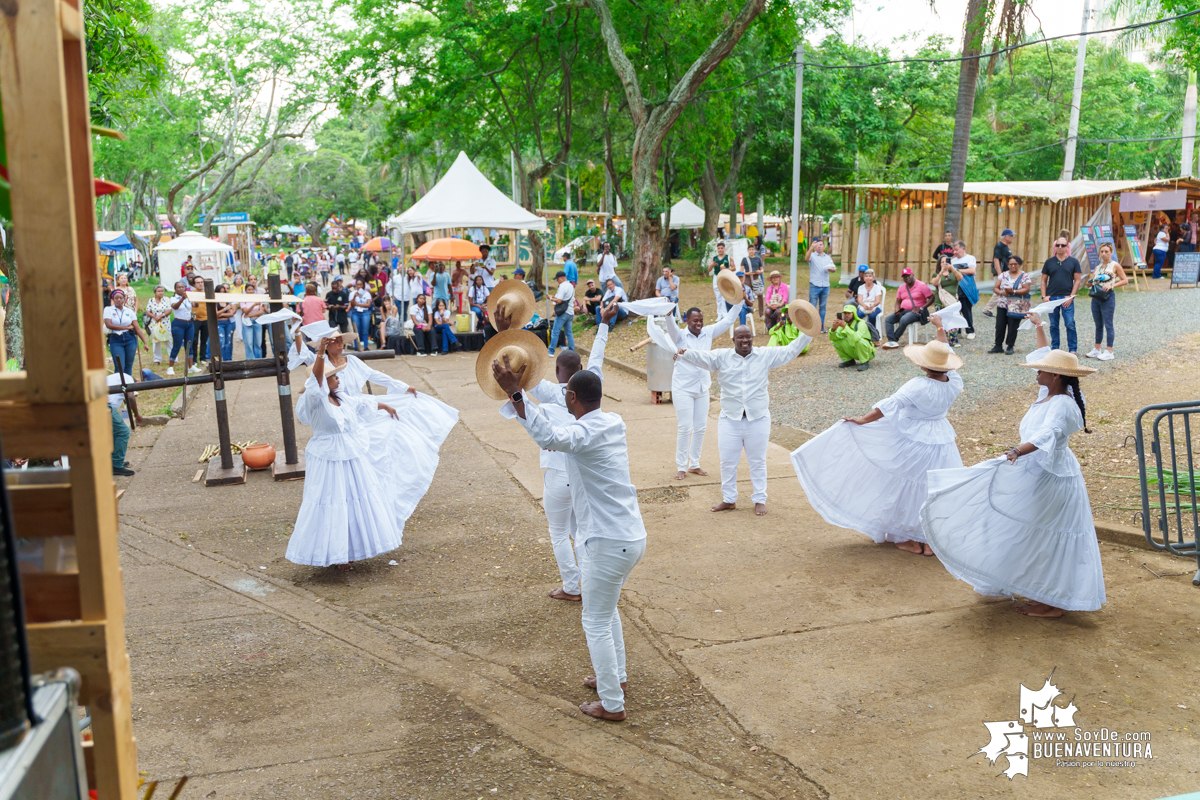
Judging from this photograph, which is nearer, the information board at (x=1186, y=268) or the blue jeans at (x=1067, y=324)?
the blue jeans at (x=1067, y=324)

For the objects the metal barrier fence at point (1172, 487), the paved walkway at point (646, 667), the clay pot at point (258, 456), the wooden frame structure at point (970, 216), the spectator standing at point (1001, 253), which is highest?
the wooden frame structure at point (970, 216)

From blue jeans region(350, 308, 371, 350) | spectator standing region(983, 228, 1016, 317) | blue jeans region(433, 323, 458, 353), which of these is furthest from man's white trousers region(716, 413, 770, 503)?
blue jeans region(350, 308, 371, 350)

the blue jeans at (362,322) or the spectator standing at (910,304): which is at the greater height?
the spectator standing at (910,304)

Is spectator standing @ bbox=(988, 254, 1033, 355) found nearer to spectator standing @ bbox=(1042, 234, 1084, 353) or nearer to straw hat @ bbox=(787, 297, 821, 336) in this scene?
spectator standing @ bbox=(1042, 234, 1084, 353)

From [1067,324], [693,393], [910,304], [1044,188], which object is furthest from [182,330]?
[1044,188]

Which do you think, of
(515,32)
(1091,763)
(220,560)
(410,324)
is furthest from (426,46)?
(1091,763)

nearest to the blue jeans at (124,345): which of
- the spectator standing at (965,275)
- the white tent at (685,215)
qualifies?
the spectator standing at (965,275)

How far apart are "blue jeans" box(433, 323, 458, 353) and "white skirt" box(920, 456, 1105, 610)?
1513 centimetres

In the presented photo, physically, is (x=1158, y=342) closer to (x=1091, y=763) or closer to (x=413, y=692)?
(x=1091, y=763)

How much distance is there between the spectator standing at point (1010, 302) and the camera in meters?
14.5

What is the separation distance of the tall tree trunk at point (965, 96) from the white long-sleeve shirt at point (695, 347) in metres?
11.0

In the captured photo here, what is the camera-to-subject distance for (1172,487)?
7.78m

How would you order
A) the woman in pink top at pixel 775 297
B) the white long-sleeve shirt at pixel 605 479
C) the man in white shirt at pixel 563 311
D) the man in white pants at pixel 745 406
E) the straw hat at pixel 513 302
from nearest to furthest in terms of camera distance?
the white long-sleeve shirt at pixel 605 479 → the straw hat at pixel 513 302 → the man in white pants at pixel 745 406 → the woman in pink top at pixel 775 297 → the man in white shirt at pixel 563 311

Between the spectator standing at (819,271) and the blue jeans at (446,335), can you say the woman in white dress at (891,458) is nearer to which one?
the spectator standing at (819,271)
